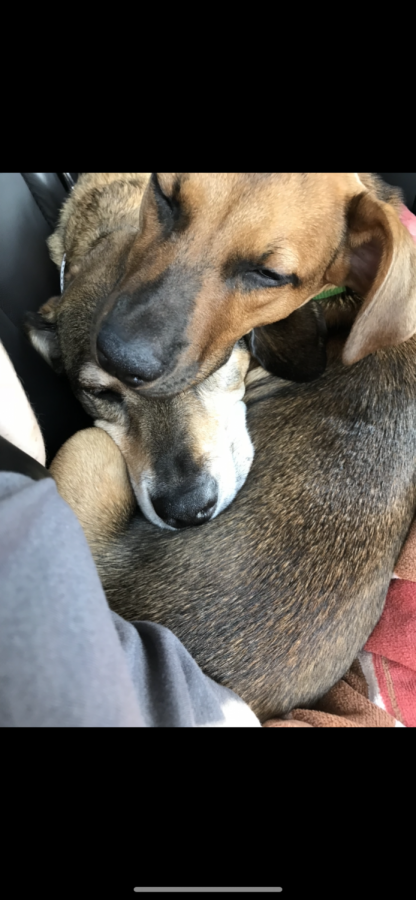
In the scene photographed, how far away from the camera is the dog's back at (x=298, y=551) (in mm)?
1657

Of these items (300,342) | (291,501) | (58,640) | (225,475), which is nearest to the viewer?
(58,640)

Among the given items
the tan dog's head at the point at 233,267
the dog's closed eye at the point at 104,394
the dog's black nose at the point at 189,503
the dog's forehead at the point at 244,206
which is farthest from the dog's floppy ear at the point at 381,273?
the dog's closed eye at the point at 104,394

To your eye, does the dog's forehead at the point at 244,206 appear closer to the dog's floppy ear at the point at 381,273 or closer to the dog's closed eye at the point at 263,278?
the dog's closed eye at the point at 263,278

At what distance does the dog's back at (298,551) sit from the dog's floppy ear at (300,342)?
0.21 feet

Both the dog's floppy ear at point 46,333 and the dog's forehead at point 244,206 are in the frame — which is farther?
the dog's floppy ear at point 46,333

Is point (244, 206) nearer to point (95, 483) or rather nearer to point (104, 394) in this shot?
point (104, 394)

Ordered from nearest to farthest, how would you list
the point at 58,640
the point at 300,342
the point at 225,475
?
the point at 58,640, the point at 225,475, the point at 300,342

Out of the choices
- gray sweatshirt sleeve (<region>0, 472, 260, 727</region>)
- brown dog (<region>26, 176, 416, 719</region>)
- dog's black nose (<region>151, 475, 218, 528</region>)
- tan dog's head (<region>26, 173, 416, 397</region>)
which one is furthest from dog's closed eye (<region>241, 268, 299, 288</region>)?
gray sweatshirt sleeve (<region>0, 472, 260, 727</region>)

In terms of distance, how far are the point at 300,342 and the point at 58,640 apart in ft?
5.08

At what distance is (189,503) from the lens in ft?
6.31

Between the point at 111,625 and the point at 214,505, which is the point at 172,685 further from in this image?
the point at 214,505

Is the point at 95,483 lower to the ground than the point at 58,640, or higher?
lower

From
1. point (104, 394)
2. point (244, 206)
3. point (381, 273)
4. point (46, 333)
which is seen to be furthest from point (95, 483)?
point (381, 273)
